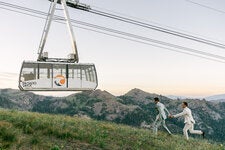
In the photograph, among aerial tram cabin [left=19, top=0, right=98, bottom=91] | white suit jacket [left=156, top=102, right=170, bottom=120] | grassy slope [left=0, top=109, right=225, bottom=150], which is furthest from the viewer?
aerial tram cabin [left=19, top=0, right=98, bottom=91]

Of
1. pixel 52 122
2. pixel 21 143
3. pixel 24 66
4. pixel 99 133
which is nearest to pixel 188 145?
pixel 99 133

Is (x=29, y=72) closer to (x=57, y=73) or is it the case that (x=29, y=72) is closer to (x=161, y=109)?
(x=57, y=73)

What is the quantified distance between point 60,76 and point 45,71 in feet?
4.21

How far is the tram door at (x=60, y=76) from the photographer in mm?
26797

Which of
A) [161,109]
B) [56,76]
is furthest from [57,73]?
[161,109]

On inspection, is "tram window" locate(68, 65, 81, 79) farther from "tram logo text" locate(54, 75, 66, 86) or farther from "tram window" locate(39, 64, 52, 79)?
"tram window" locate(39, 64, 52, 79)

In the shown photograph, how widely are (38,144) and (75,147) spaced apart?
70.3 inches

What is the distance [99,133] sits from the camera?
61.6ft

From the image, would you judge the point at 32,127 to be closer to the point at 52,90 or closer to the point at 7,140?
the point at 7,140

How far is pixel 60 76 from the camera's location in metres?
27.1

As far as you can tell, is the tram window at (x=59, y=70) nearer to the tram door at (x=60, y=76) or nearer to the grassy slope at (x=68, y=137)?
the tram door at (x=60, y=76)

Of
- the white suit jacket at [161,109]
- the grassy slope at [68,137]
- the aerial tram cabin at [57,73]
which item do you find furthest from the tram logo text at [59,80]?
the white suit jacket at [161,109]

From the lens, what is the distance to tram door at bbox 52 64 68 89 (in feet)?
87.9

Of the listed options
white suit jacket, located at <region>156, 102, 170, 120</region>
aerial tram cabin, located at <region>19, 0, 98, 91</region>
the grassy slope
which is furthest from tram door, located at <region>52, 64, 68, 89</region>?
white suit jacket, located at <region>156, 102, 170, 120</region>
